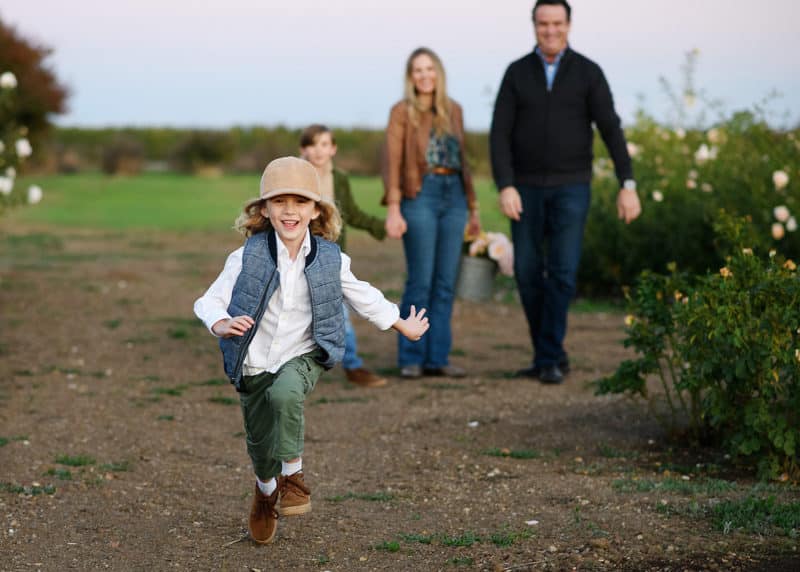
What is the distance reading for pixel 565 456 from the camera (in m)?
6.32

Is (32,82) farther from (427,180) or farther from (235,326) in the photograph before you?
(235,326)

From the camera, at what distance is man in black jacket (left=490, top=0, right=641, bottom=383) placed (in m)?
7.95

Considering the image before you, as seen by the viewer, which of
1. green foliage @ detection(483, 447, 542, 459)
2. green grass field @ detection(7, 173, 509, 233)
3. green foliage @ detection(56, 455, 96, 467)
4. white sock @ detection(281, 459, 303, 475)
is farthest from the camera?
green grass field @ detection(7, 173, 509, 233)

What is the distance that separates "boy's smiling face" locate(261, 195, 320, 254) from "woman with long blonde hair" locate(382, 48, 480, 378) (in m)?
3.34

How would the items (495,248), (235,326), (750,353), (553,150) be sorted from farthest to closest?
(495,248)
(553,150)
(750,353)
(235,326)

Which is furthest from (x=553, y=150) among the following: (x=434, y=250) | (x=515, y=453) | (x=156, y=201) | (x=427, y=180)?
(x=156, y=201)

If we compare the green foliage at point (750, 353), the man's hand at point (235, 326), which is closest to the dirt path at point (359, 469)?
the green foliage at point (750, 353)

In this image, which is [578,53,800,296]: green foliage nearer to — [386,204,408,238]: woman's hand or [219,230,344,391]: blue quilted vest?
[386,204,408,238]: woman's hand

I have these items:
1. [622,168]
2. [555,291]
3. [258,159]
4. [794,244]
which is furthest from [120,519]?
[258,159]

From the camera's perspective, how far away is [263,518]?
15.5 feet

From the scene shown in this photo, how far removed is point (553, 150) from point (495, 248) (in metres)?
3.50

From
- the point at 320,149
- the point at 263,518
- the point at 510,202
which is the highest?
the point at 320,149

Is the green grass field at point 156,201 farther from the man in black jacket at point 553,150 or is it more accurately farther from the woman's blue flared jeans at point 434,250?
the man in black jacket at point 553,150

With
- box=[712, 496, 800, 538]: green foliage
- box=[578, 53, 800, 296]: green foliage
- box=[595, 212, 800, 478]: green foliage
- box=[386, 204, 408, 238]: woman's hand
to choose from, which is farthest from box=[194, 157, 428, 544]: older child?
box=[578, 53, 800, 296]: green foliage
